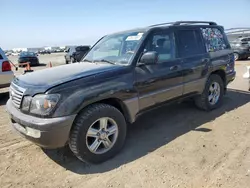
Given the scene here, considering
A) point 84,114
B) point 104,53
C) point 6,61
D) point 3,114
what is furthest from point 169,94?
A: point 6,61

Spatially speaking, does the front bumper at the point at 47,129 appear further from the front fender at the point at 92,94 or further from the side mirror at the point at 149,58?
the side mirror at the point at 149,58

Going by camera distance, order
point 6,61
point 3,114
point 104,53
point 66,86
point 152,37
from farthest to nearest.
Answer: point 6,61 → point 3,114 → point 104,53 → point 152,37 → point 66,86

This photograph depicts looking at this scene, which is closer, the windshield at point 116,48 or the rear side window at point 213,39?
the windshield at point 116,48

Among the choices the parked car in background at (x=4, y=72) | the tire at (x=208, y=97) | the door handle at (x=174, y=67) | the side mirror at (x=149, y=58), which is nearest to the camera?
the side mirror at (x=149, y=58)

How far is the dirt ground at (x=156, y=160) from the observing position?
305cm

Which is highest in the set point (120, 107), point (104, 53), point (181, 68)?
point (104, 53)

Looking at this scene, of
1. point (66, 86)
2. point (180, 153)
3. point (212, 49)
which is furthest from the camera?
point (212, 49)

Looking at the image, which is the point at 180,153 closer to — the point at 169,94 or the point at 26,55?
the point at 169,94

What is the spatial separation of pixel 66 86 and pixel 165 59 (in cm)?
197

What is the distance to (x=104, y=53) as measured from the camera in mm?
4523

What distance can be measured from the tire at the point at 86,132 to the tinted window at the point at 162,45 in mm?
1329

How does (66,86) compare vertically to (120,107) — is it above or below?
above

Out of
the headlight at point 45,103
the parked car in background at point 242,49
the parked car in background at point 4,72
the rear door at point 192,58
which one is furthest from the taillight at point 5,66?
the parked car in background at point 242,49

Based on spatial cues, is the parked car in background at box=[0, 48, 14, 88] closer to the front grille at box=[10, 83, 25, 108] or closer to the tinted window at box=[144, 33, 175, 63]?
the front grille at box=[10, 83, 25, 108]
